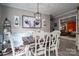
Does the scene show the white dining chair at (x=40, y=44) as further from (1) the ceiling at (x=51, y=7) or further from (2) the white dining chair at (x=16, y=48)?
(1) the ceiling at (x=51, y=7)

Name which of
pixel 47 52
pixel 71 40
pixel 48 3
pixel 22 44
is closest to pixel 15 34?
pixel 22 44

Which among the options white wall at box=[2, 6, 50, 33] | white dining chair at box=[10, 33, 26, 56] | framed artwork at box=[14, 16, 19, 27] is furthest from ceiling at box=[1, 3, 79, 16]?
white dining chair at box=[10, 33, 26, 56]

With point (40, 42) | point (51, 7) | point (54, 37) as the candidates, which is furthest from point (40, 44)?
point (51, 7)

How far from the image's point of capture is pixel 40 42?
7.10 feet

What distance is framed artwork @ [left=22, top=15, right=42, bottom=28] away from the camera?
2.13 meters

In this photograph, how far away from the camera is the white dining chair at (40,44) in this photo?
2146 millimetres

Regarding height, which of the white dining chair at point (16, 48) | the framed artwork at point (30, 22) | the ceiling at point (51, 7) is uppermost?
the ceiling at point (51, 7)

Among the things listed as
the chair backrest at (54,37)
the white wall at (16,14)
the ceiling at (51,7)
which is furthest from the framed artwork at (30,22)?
the chair backrest at (54,37)

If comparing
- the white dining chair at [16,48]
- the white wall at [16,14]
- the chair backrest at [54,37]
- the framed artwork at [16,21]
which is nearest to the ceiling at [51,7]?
the white wall at [16,14]

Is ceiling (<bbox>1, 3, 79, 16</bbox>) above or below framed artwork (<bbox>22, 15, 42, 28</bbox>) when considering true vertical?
above

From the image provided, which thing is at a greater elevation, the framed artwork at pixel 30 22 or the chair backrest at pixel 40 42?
the framed artwork at pixel 30 22

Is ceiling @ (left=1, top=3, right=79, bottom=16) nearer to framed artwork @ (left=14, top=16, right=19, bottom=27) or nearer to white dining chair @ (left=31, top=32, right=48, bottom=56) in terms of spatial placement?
framed artwork @ (left=14, top=16, right=19, bottom=27)

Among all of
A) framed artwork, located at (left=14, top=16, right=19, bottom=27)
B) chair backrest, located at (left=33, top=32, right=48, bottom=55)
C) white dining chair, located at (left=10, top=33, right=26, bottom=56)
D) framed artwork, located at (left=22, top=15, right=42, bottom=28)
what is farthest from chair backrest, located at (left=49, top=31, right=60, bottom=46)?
framed artwork, located at (left=14, top=16, right=19, bottom=27)

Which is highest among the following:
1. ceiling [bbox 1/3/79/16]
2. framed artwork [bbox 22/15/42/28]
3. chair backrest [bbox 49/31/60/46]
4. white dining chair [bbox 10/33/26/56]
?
ceiling [bbox 1/3/79/16]
